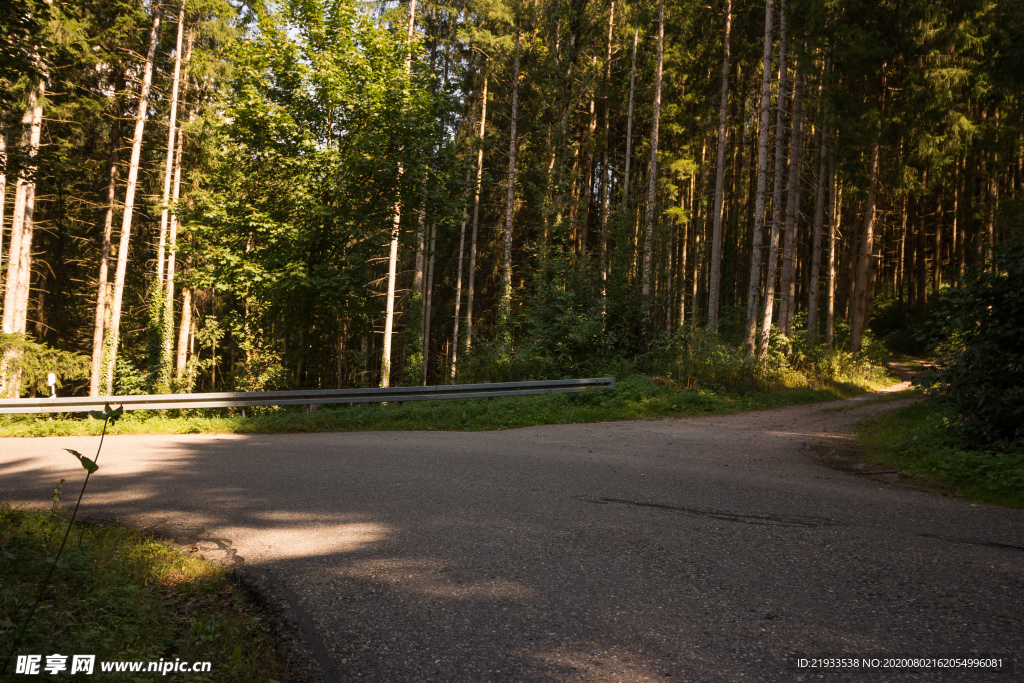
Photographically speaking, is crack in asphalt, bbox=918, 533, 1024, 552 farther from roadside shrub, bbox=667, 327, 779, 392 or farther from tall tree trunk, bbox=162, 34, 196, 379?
tall tree trunk, bbox=162, 34, 196, 379

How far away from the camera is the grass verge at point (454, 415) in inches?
420

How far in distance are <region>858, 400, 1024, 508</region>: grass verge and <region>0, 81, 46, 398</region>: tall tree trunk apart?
2102 centimetres

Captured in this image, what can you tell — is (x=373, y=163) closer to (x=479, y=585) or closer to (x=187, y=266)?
(x=479, y=585)

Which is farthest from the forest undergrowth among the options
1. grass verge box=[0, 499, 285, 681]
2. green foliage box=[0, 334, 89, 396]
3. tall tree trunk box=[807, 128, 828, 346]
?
grass verge box=[0, 499, 285, 681]

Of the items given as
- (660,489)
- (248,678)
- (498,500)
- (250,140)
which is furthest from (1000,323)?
(250,140)

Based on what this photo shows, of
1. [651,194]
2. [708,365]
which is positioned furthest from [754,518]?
[651,194]

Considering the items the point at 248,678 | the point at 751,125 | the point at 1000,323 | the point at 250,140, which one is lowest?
the point at 248,678

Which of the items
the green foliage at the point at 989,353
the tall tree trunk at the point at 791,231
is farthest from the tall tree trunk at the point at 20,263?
the tall tree trunk at the point at 791,231

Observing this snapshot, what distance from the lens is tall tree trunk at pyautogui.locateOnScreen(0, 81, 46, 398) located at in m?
17.0

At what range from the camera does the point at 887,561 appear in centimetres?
423

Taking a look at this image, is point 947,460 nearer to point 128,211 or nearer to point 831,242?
point 831,242

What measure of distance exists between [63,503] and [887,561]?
680cm

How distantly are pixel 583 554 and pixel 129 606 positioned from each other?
280 cm

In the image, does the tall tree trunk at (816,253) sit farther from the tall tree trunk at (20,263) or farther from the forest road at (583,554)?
the tall tree trunk at (20,263)
